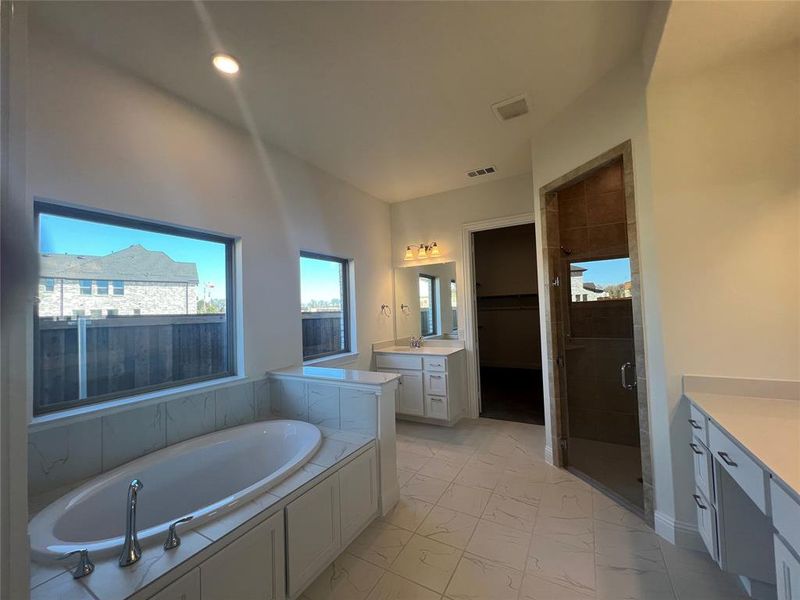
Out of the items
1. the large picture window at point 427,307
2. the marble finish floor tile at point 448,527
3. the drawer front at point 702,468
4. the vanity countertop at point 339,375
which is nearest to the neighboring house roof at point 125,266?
the vanity countertop at point 339,375

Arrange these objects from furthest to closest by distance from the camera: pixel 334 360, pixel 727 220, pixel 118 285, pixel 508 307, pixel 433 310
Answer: pixel 508 307 < pixel 433 310 < pixel 334 360 < pixel 118 285 < pixel 727 220

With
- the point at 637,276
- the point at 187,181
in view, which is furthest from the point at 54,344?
the point at 637,276

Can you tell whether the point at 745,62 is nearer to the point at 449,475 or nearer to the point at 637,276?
the point at 637,276

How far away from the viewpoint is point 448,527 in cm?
191

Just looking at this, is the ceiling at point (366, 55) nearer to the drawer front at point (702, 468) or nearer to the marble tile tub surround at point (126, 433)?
the marble tile tub surround at point (126, 433)

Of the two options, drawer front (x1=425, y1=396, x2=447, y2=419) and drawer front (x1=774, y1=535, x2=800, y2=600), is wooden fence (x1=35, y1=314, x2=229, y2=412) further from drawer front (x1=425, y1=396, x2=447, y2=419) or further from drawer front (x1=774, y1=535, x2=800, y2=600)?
drawer front (x1=774, y1=535, x2=800, y2=600)

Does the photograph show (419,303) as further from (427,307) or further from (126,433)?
(126,433)

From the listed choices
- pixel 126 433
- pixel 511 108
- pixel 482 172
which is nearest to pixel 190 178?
pixel 126 433

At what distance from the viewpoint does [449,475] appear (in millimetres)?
2496

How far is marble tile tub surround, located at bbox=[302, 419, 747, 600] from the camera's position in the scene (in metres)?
1.47

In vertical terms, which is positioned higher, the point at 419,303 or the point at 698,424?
the point at 419,303

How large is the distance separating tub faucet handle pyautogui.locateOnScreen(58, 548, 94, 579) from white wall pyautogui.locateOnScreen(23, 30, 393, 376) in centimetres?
138

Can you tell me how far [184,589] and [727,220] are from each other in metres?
2.81

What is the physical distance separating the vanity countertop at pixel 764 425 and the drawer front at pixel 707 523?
0.46m
